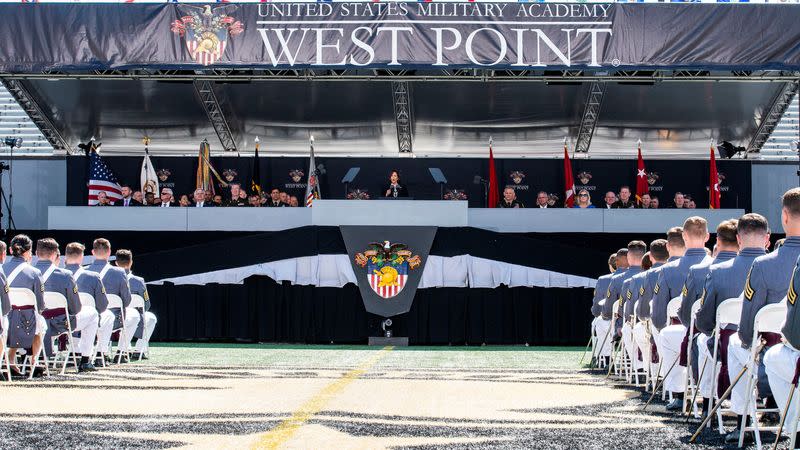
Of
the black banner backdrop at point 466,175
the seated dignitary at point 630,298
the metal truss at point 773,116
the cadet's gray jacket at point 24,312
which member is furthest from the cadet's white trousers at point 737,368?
the black banner backdrop at point 466,175

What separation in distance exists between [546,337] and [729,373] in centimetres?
1234

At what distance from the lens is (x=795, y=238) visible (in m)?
6.32

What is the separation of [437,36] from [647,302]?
435 inches

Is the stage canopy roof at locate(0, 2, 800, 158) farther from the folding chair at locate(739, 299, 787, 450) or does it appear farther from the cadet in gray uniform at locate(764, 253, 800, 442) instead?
the cadet in gray uniform at locate(764, 253, 800, 442)

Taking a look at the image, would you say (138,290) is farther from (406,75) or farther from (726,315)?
(726,315)

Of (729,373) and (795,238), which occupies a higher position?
(795,238)

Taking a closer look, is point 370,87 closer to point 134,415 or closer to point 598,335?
point 598,335

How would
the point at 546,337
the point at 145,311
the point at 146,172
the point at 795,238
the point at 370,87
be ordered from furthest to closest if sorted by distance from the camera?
1. the point at 146,172
2. the point at 370,87
3. the point at 546,337
4. the point at 145,311
5. the point at 795,238

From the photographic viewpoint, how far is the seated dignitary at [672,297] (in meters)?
8.76

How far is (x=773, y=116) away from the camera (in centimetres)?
2436

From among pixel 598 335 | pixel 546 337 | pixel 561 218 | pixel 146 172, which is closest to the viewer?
pixel 598 335

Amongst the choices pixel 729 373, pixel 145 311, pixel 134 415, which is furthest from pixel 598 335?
pixel 134 415

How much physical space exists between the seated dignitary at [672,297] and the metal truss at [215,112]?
1564cm

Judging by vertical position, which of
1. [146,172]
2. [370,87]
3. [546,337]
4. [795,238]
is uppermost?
[370,87]
